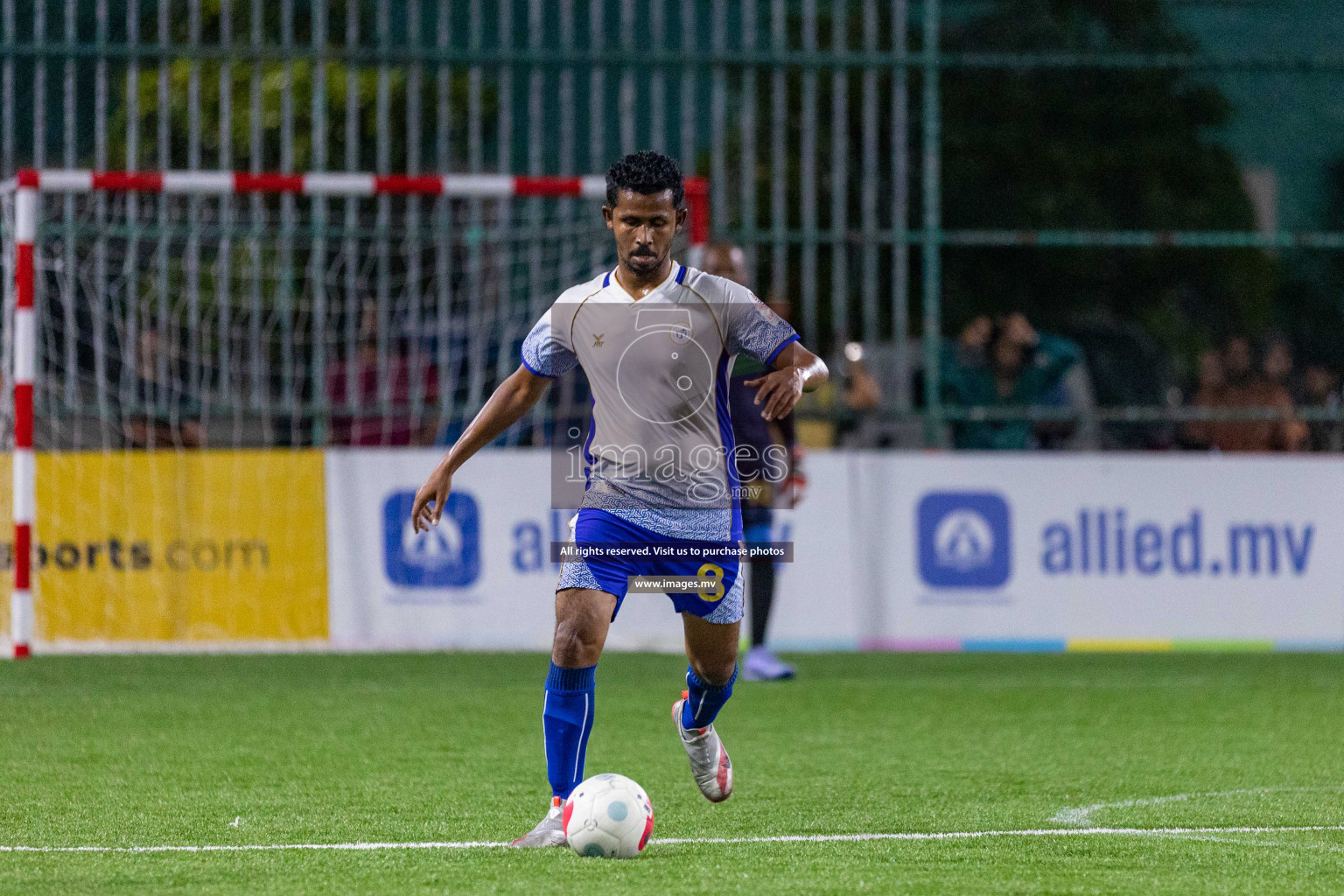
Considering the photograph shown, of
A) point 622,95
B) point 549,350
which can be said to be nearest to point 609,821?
point 549,350

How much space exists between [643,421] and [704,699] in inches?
37.3

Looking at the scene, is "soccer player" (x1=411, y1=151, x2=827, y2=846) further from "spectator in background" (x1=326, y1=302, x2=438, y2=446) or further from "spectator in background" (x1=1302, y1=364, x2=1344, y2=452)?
"spectator in background" (x1=1302, y1=364, x2=1344, y2=452)

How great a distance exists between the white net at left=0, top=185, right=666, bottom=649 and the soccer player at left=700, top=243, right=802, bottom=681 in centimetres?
213

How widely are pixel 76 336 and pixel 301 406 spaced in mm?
1361

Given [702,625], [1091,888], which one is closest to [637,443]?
[702,625]

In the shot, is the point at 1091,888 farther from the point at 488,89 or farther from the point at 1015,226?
the point at 1015,226

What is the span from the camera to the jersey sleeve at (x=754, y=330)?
542 cm

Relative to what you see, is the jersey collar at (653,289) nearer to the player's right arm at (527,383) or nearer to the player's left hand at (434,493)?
the player's right arm at (527,383)

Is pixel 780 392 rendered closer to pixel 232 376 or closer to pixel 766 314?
pixel 766 314

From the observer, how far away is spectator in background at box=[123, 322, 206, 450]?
35.9 feet

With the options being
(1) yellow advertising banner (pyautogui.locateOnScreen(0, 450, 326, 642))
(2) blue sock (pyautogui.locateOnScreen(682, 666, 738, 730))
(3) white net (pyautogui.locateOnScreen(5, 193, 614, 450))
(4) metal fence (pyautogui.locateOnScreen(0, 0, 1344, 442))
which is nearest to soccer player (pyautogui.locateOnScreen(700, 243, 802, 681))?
(4) metal fence (pyautogui.locateOnScreen(0, 0, 1344, 442))

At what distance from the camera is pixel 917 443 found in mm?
11859

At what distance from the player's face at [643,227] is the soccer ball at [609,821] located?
4.70ft

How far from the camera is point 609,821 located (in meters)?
4.85
